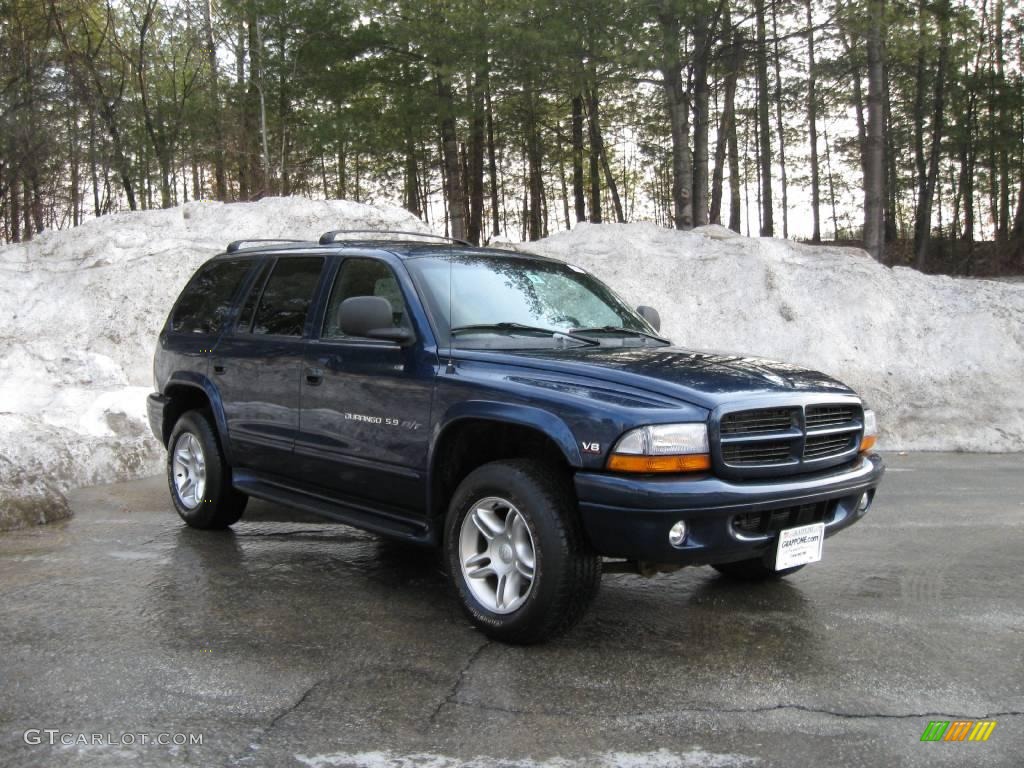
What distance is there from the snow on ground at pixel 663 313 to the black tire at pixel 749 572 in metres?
6.08

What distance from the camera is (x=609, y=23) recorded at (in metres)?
14.8

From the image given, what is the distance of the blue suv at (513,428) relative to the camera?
378 centimetres

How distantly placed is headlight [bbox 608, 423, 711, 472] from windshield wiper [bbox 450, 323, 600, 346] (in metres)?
1.14

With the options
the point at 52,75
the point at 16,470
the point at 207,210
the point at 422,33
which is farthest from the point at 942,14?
the point at 52,75

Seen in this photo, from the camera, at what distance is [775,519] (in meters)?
4.00

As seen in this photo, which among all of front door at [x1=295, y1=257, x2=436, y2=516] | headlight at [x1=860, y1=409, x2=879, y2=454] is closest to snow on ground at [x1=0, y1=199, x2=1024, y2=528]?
front door at [x1=295, y1=257, x2=436, y2=516]

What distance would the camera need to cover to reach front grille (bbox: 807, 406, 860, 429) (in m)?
4.18

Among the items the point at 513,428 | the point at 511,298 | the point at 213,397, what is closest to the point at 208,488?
the point at 213,397

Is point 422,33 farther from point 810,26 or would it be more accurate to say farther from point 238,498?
point 238,498

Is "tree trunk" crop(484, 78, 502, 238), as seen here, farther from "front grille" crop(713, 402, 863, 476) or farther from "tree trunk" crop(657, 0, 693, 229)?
"front grille" crop(713, 402, 863, 476)

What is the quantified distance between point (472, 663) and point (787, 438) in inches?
66.3

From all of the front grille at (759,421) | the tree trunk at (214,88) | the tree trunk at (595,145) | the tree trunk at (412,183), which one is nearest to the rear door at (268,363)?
the front grille at (759,421)

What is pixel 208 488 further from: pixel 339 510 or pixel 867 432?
pixel 867 432

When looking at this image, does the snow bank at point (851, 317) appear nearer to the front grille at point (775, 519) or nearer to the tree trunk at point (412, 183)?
the front grille at point (775, 519)
